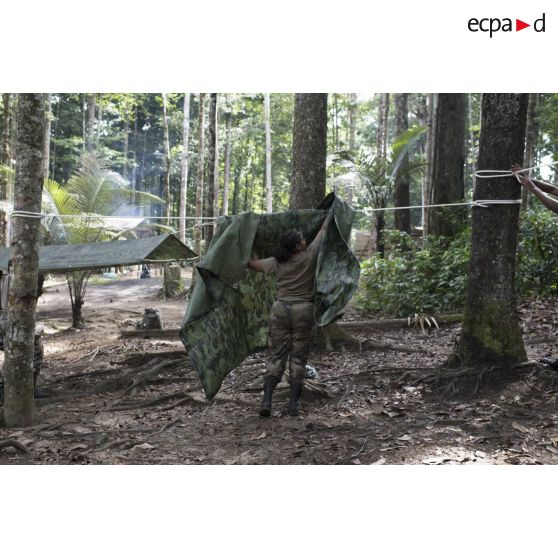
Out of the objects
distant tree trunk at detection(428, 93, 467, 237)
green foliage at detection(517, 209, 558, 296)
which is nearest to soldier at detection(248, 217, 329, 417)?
green foliage at detection(517, 209, 558, 296)

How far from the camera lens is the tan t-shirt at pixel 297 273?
4.36 meters

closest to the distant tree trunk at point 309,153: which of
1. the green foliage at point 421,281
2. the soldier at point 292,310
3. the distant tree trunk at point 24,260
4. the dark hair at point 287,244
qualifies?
the soldier at point 292,310

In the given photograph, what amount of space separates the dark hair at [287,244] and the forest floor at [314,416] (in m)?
1.18

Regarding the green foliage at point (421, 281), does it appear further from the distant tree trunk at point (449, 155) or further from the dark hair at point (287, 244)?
the dark hair at point (287, 244)

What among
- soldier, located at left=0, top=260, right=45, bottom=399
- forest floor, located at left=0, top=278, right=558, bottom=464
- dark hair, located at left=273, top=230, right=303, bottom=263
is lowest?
forest floor, located at left=0, top=278, right=558, bottom=464

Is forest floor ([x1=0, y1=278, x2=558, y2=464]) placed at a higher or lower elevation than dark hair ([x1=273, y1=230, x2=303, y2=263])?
lower

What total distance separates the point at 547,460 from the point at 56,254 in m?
4.45

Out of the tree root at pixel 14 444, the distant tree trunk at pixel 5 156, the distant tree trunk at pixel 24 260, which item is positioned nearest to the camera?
the tree root at pixel 14 444

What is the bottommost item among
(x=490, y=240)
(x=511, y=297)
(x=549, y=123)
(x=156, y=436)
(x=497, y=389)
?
(x=156, y=436)

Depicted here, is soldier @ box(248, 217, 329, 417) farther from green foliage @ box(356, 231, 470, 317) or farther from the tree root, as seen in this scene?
green foliage @ box(356, 231, 470, 317)

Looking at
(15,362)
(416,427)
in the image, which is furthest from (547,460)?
(15,362)

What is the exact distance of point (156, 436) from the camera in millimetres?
4133

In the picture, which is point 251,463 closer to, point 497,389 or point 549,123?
point 497,389

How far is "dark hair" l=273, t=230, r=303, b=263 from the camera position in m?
4.29
